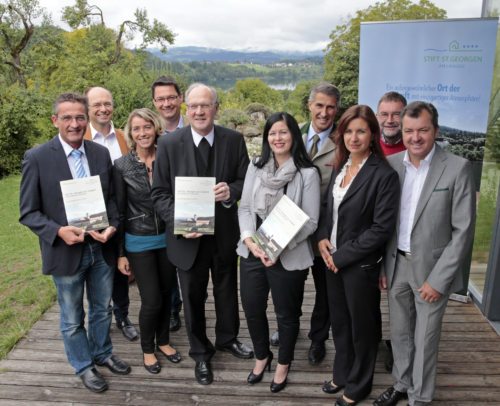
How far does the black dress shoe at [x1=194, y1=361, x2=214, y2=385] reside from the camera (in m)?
3.30

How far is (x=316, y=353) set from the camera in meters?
3.54

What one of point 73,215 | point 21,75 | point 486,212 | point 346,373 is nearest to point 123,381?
point 73,215

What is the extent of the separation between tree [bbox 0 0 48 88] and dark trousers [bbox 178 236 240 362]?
779 inches

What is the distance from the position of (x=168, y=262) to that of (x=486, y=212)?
321 centimetres

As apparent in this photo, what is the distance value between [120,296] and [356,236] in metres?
2.41

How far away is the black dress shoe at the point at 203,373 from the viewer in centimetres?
330

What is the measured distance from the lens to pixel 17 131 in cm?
1515

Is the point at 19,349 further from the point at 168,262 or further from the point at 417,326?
the point at 417,326

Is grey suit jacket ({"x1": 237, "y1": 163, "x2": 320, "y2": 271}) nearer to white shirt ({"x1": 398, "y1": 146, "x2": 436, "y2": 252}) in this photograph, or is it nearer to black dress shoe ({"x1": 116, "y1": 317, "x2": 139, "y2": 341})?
white shirt ({"x1": 398, "y1": 146, "x2": 436, "y2": 252})

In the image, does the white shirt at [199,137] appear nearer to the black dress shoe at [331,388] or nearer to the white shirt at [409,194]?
the white shirt at [409,194]

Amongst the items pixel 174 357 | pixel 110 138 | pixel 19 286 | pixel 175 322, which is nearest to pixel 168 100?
pixel 110 138

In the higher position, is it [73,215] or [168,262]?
[73,215]

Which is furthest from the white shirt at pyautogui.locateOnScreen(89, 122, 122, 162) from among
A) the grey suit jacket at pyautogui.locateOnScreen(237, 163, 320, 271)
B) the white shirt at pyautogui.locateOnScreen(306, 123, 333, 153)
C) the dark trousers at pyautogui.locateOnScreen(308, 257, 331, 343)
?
the dark trousers at pyautogui.locateOnScreen(308, 257, 331, 343)

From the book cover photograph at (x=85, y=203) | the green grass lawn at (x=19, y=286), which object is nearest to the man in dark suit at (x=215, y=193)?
the book cover photograph at (x=85, y=203)
